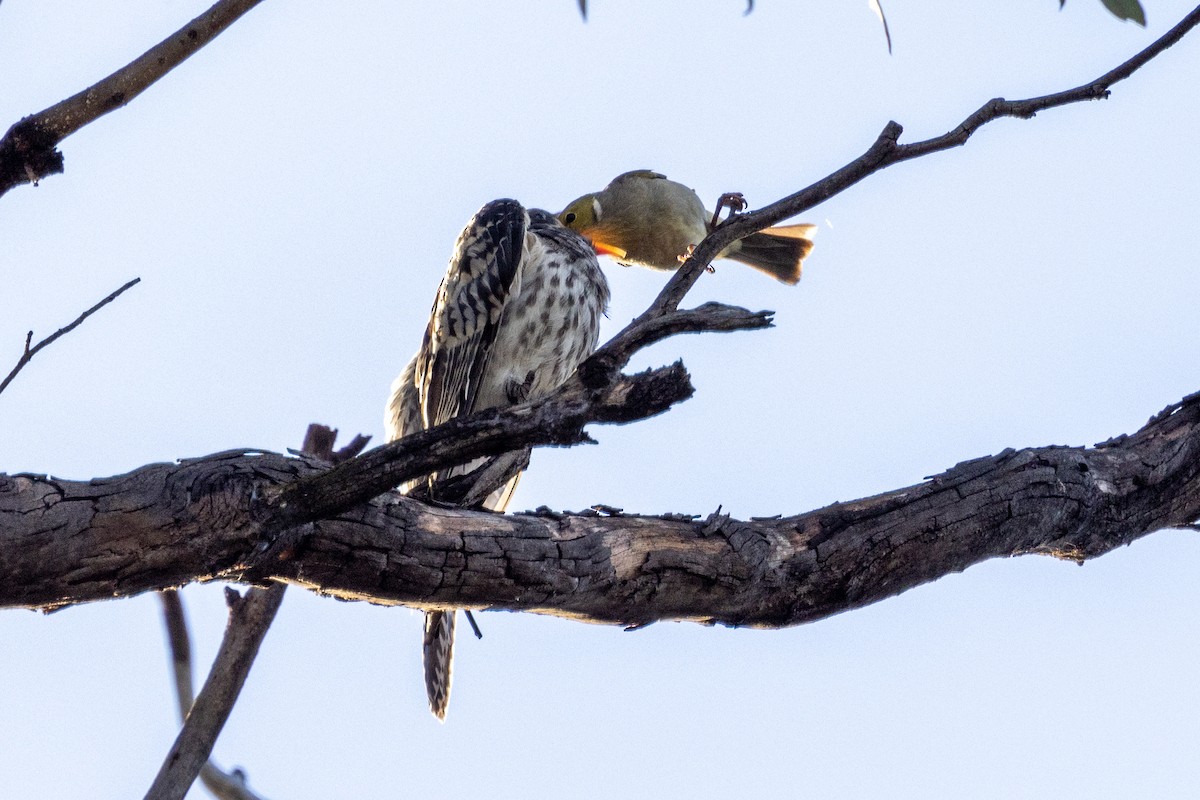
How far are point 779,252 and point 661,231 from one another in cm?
75

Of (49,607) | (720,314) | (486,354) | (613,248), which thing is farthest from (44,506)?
(613,248)

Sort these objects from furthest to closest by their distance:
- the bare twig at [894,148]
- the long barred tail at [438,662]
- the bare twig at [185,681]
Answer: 1. the long barred tail at [438,662]
2. the bare twig at [185,681]
3. the bare twig at [894,148]

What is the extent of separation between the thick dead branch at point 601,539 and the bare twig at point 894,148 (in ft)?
2.52

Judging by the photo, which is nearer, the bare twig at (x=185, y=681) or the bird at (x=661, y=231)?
the bare twig at (x=185, y=681)

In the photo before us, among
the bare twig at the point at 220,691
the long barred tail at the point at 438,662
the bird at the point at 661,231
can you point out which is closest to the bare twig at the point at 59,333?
the bare twig at the point at 220,691

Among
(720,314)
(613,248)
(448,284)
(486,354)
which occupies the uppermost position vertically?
(613,248)

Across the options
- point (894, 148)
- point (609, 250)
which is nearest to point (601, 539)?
point (894, 148)

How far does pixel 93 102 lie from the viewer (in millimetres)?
2693

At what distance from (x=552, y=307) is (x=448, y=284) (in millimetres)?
530

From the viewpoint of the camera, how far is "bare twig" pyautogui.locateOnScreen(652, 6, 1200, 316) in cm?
328

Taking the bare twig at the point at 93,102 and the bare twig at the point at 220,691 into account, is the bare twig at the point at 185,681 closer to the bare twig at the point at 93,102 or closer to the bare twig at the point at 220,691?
the bare twig at the point at 220,691

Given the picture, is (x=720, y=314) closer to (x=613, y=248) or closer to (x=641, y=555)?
(x=641, y=555)

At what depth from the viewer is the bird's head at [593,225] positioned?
7.35 m

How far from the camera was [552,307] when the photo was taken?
5582 mm
